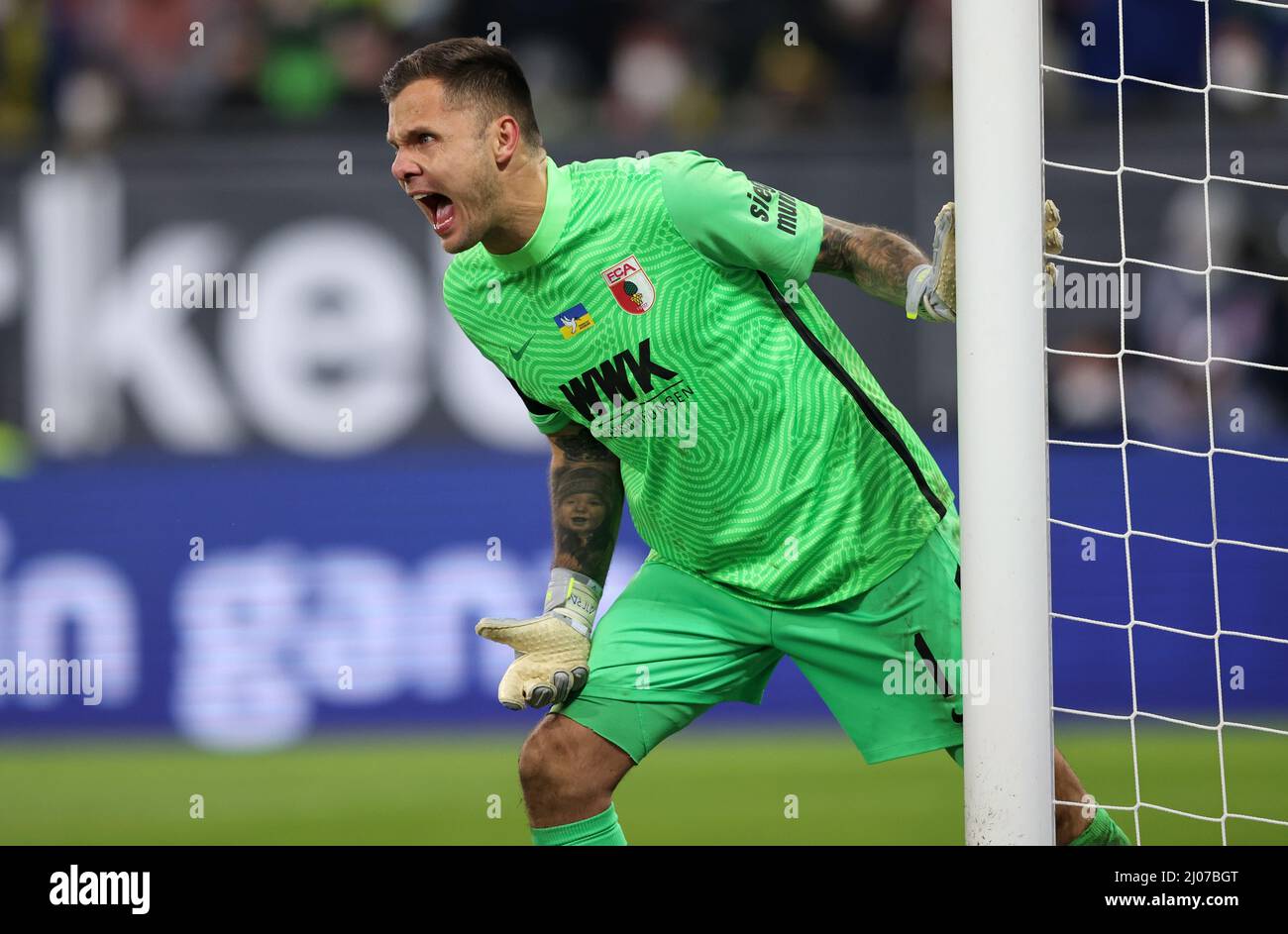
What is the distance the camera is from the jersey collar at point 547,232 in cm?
325

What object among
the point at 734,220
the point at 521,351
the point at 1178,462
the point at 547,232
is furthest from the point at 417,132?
the point at 1178,462

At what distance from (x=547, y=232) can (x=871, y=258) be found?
631 mm

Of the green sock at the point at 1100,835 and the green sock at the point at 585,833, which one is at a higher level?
the green sock at the point at 585,833

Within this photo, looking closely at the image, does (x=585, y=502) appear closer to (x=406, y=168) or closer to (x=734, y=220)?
(x=734, y=220)

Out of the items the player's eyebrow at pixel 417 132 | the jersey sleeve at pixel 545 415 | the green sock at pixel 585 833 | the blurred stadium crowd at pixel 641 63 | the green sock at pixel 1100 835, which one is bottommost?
the green sock at pixel 1100 835

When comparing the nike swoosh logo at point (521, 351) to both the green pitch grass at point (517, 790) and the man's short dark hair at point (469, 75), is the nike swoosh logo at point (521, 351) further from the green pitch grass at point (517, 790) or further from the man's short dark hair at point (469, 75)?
the green pitch grass at point (517, 790)

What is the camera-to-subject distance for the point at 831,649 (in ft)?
11.1

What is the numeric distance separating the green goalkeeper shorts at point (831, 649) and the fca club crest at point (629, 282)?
58cm

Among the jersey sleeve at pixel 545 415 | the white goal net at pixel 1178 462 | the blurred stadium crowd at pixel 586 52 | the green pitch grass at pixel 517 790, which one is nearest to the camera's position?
the jersey sleeve at pixel 545 415

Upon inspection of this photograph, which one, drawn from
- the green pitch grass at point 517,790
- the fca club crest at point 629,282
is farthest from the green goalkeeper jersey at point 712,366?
the green pitch grass at point 517,790

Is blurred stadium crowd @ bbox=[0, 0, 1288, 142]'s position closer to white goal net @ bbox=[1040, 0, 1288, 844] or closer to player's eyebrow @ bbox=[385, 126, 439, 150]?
white goal net @ bbox=[1040, 0, 1288, 844]

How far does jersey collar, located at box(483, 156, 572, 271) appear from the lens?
128 inches
